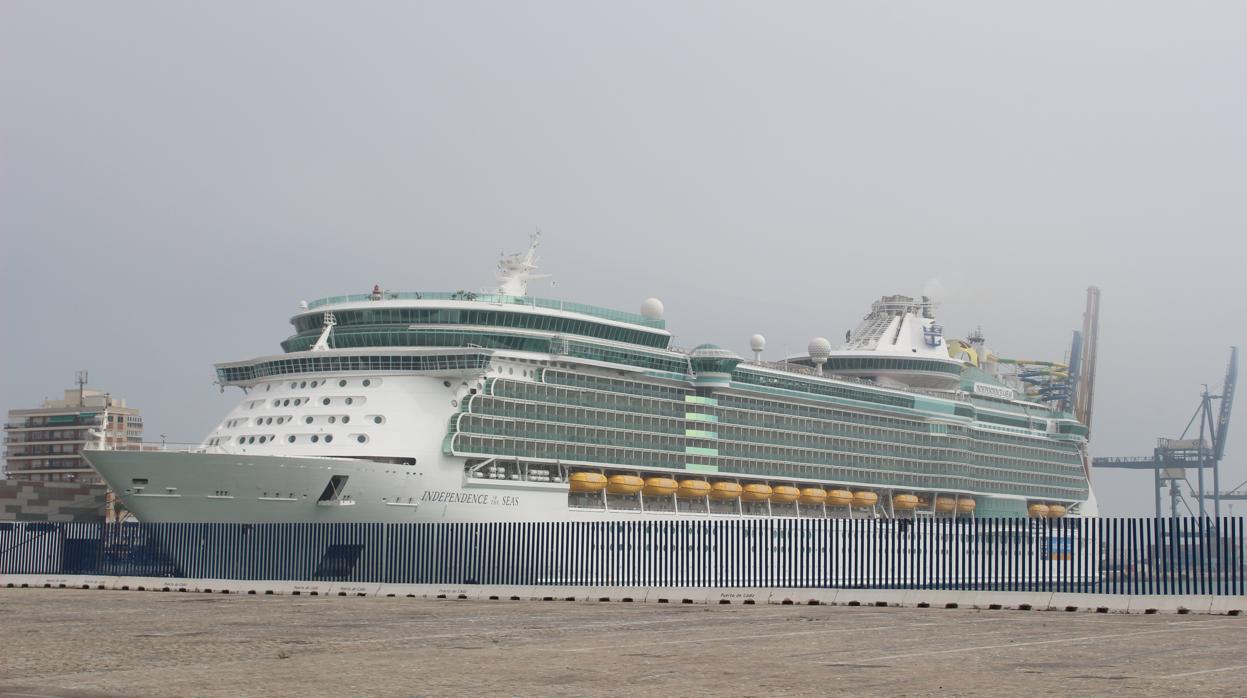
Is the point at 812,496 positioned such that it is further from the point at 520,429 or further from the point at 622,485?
the point at 520,429

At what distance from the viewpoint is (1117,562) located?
107 feet

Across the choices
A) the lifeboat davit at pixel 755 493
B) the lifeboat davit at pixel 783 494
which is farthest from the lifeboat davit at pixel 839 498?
the lifeboat davit at pixel 755 493

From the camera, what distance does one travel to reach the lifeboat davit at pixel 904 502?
8712 centimetres

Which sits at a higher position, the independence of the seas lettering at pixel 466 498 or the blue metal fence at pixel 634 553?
the independence of the seas lettering at pixel 466 498

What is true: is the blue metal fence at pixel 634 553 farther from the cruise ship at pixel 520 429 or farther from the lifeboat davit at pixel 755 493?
the lifeboat davit at pixel 755 493

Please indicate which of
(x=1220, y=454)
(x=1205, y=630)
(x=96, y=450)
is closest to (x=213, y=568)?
(x=96, y=450)

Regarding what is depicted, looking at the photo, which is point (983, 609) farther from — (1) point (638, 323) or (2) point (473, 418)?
(1) point (638, 323)

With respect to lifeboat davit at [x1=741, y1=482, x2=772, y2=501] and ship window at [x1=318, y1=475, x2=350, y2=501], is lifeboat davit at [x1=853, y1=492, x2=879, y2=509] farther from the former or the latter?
ship window at [x1=318, y1=475, x2=350, y2=501]

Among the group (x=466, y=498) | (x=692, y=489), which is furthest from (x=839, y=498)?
(x=466, y=498)

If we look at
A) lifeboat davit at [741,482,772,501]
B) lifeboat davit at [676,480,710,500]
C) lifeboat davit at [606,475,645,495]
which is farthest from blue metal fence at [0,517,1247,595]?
lifeboat davit at [741,482,772,501]

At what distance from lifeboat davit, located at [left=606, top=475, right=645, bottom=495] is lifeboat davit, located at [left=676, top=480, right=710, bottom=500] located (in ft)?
12.1

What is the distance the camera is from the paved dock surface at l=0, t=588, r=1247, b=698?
486 inches

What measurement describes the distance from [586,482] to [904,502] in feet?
96.4

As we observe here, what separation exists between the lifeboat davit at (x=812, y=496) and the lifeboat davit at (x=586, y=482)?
16.9 metres
